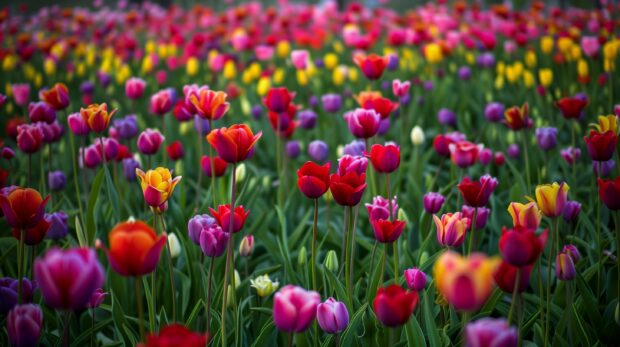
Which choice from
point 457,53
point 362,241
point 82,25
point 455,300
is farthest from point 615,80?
point 82,25

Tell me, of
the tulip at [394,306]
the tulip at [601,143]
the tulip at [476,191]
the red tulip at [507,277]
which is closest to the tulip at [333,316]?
the tulip at [394,306]

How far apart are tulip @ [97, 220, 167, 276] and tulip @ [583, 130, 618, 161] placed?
3.84 feet

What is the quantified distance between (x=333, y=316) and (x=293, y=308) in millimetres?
252

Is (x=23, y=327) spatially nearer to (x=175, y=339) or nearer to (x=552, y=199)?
(x=175, y=339)

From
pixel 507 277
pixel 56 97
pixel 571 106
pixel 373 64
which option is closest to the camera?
pixel 507 277

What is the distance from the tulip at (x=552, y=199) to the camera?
3.95 feet

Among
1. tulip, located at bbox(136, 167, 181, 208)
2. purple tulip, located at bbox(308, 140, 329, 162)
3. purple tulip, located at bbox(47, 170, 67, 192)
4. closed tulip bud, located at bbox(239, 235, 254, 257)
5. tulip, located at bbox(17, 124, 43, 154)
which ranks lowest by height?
purple tulip, located at bbox(47, 170, 67, 192)

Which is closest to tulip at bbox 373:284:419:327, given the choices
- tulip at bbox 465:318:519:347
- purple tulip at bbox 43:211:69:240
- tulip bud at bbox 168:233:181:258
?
tulip at bbox 465:318:519:347

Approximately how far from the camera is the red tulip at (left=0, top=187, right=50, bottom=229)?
113 cm

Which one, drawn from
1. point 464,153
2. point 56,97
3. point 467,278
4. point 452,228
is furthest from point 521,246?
point 56,97

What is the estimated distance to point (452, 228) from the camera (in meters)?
1.30

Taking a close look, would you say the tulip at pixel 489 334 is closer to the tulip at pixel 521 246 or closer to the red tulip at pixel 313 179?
the tulip at pixel 521 246

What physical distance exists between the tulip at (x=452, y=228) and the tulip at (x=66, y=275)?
2.69 feet

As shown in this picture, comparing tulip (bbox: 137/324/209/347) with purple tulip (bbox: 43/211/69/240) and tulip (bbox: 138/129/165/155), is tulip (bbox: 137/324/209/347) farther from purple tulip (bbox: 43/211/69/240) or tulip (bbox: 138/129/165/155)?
tulip (bbox: 138/129/165/155)
